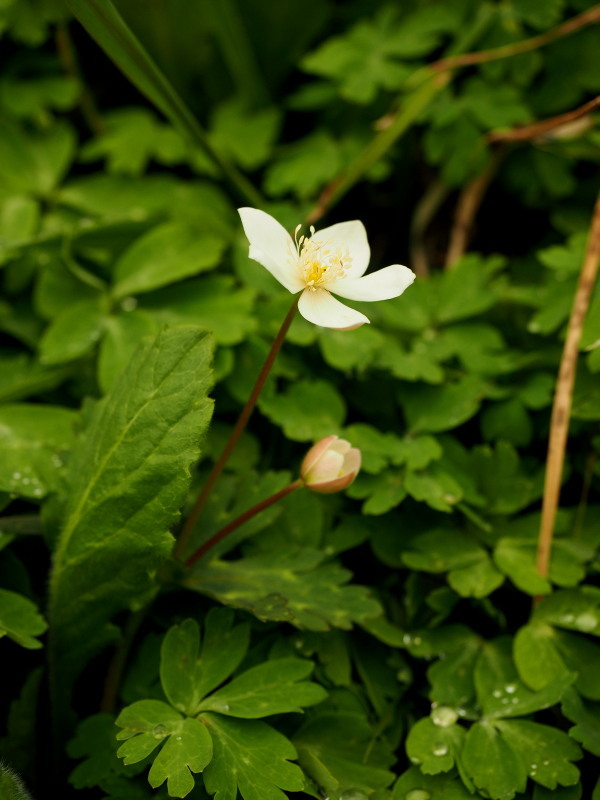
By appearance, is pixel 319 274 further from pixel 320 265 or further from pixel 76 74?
pixel 76 74

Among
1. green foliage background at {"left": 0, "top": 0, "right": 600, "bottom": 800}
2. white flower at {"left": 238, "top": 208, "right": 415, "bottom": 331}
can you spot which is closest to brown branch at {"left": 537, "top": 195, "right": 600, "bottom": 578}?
green foliage background at {"left": 0, "top": 0, "right": 600, "bottom": 800}

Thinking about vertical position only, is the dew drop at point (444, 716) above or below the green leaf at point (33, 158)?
below

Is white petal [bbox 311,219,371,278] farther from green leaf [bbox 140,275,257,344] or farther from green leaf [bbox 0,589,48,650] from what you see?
green leaf [bbox 0,589,48,650]

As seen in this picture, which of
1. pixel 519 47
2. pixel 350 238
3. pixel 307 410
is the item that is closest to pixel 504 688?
pixel 307 410

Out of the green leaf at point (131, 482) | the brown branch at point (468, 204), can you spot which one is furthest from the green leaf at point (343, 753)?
the brown branch at point (468, 204)

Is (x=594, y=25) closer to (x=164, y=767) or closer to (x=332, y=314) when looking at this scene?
(x=332, y=314)

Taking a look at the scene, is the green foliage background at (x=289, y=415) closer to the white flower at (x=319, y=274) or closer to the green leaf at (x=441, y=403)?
the green leaf at (x=441, y=403)
